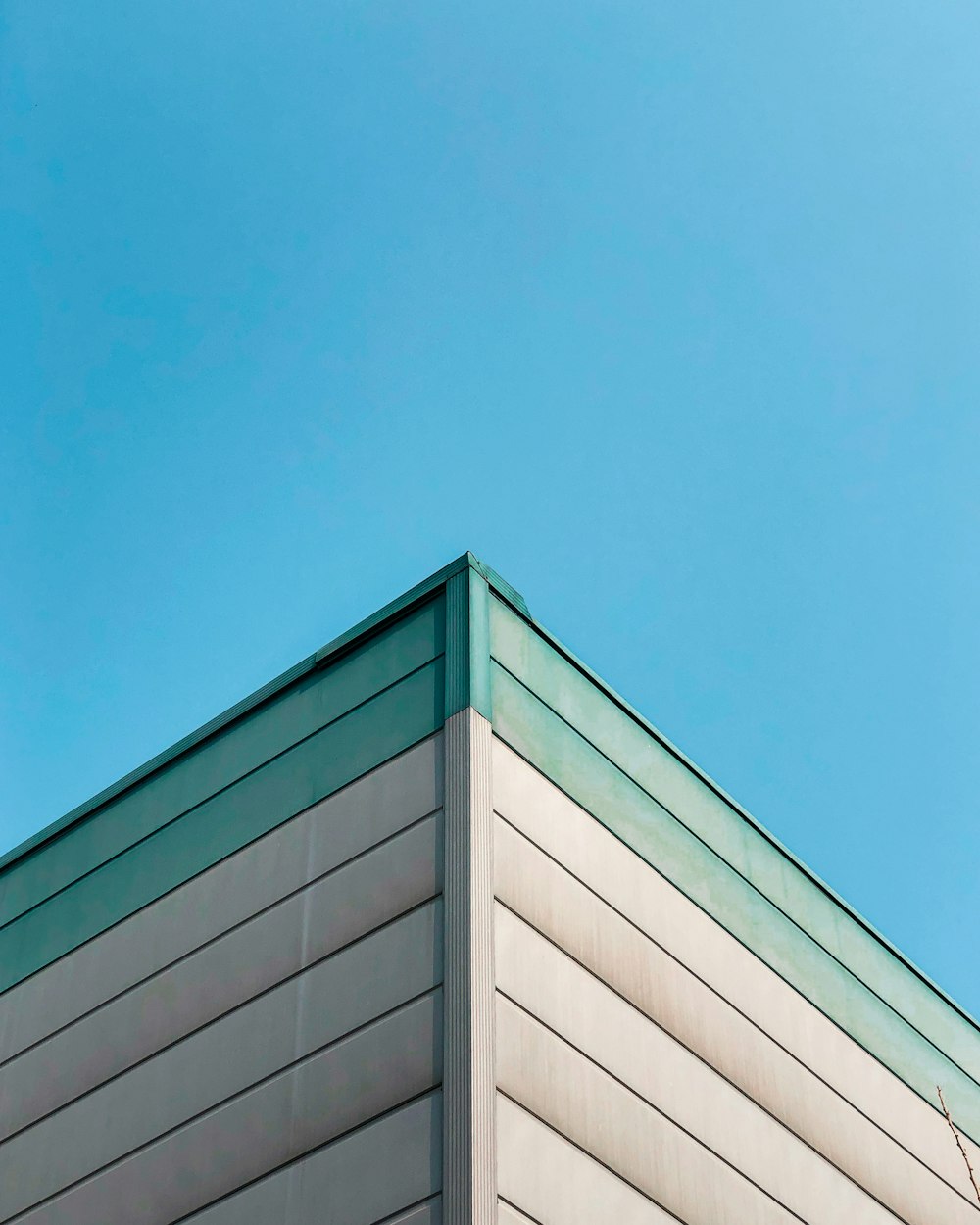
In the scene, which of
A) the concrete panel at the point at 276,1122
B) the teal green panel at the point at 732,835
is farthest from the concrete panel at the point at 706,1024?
the teal green panel at the point at 732,835

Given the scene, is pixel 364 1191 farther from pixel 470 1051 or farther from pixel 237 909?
pixel 237 909

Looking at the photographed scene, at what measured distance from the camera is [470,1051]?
12.1 metres

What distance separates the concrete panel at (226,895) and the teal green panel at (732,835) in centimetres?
202

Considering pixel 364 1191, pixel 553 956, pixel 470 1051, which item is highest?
pixel 553 956

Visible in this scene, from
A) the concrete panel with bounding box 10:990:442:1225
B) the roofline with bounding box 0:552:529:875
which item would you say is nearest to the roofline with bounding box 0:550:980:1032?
the roofline with bounding box 0:552:529:875

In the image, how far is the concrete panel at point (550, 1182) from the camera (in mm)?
11773

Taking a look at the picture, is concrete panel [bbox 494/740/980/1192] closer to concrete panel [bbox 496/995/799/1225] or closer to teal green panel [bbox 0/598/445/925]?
concrete panel [bbox 496/995/799/1225]

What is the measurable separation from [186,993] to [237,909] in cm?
104

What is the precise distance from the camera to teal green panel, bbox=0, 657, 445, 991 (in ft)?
49.3

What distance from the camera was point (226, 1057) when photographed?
14.0 meters

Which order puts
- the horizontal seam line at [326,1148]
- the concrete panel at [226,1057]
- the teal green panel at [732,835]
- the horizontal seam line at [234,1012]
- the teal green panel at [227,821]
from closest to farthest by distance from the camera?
1. the horizontal seam line at [326,1148]
2. the concrete panel at [226,1057]
3. the horizontal seam line at [234,1012]
4. the teal green panel at [227,821]
5. the teal green panel at [732,835]

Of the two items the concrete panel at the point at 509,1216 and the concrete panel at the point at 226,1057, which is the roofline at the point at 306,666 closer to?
the concrete panel at the point at 226,1057

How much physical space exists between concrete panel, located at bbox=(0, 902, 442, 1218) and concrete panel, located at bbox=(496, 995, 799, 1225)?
105 cm

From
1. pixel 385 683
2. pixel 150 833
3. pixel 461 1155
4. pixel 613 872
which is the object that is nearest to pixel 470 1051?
pixel 461 1155
